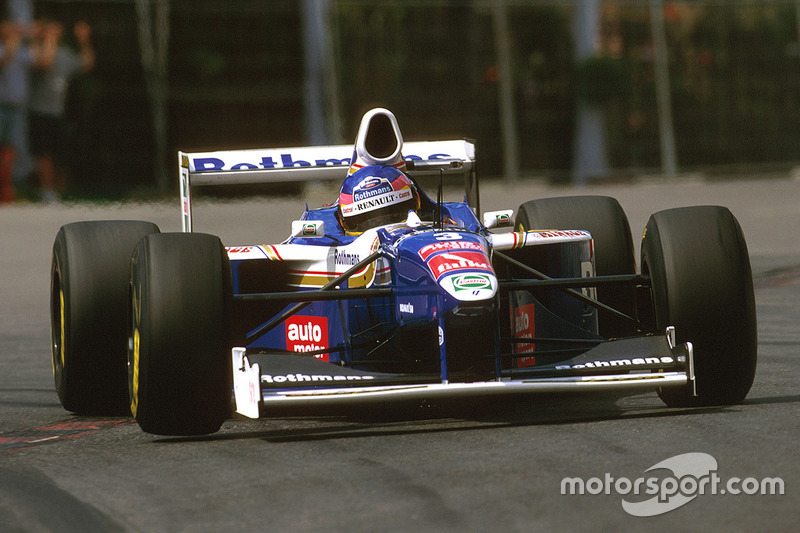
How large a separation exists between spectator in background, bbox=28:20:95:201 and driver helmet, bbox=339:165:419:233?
31.8 feet

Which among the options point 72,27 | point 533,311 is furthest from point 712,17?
point 533,311

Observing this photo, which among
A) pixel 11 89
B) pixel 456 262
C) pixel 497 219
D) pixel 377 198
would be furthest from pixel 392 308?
pixel 11 89

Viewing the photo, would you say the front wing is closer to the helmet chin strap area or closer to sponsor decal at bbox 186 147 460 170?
the helmet chin strap area

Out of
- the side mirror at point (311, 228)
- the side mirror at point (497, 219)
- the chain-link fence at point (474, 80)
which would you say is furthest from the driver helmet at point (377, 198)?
the chain-link fence at point (474, 80)

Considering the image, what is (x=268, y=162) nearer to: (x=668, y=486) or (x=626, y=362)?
(x=626, y=362)

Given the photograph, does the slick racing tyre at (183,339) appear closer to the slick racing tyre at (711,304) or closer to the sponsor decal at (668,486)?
the sponsor decal at (668,486)

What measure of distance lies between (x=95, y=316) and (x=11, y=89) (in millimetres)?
9678

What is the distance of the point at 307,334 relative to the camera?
674 centimetres

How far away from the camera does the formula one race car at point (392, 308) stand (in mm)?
5570

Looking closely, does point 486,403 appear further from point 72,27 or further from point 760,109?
point 760,109

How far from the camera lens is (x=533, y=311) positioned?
6.65 m

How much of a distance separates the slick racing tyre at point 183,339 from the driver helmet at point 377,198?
1.30 m

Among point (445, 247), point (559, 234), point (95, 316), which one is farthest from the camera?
point (559, 234)

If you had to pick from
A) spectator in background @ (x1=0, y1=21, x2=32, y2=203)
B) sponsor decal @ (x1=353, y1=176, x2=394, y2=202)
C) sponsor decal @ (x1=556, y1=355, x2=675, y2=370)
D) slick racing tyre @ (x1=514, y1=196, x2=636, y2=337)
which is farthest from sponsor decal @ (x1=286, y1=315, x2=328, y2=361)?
spectator in background @ (x1=0, y1=21, x2=32, y2=203)
